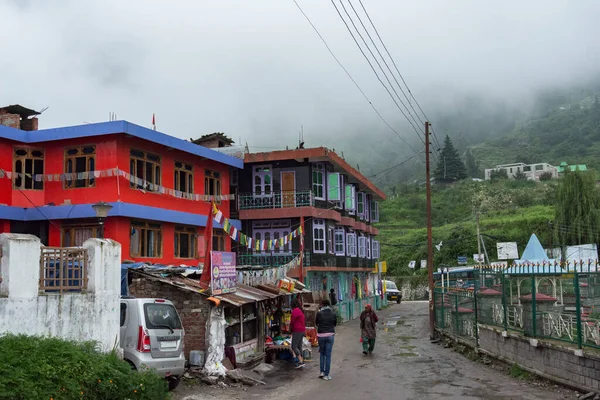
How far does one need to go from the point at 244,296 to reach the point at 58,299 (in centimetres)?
634

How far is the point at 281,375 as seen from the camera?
591 inches

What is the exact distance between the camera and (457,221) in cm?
9462

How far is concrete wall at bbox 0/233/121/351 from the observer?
9305 mm

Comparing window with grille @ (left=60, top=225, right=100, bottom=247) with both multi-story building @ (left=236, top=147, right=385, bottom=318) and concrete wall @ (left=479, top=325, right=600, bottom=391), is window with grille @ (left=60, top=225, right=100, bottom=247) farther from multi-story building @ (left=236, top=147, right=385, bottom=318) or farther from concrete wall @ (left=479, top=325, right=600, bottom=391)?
concrete wall @ (left=479, top=325, right=600, bottom=391)

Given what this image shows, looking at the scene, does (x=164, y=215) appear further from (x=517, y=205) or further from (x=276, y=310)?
(x=517, y=205)

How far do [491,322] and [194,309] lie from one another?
28.2ft

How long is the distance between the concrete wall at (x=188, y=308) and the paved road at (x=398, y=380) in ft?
6.65

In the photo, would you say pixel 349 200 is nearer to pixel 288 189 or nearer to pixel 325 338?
pixel 288 189

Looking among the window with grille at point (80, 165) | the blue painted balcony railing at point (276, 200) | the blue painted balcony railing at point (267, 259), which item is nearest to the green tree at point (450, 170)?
the blue painted balcony railing at point (276, 200)

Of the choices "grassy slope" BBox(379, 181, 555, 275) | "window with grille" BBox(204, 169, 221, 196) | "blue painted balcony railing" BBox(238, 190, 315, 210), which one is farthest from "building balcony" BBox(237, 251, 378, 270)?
"grassy slope" BBox(379, 181, 555, 275)

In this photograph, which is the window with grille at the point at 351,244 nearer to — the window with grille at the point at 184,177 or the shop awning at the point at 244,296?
the window with grille at the point at 184,177

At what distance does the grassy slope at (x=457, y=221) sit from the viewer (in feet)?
237

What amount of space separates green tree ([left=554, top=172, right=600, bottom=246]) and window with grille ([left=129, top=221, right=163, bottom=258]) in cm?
4372

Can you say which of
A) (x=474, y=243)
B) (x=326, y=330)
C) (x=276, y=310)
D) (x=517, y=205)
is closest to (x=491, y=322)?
(x=326, y=330)
